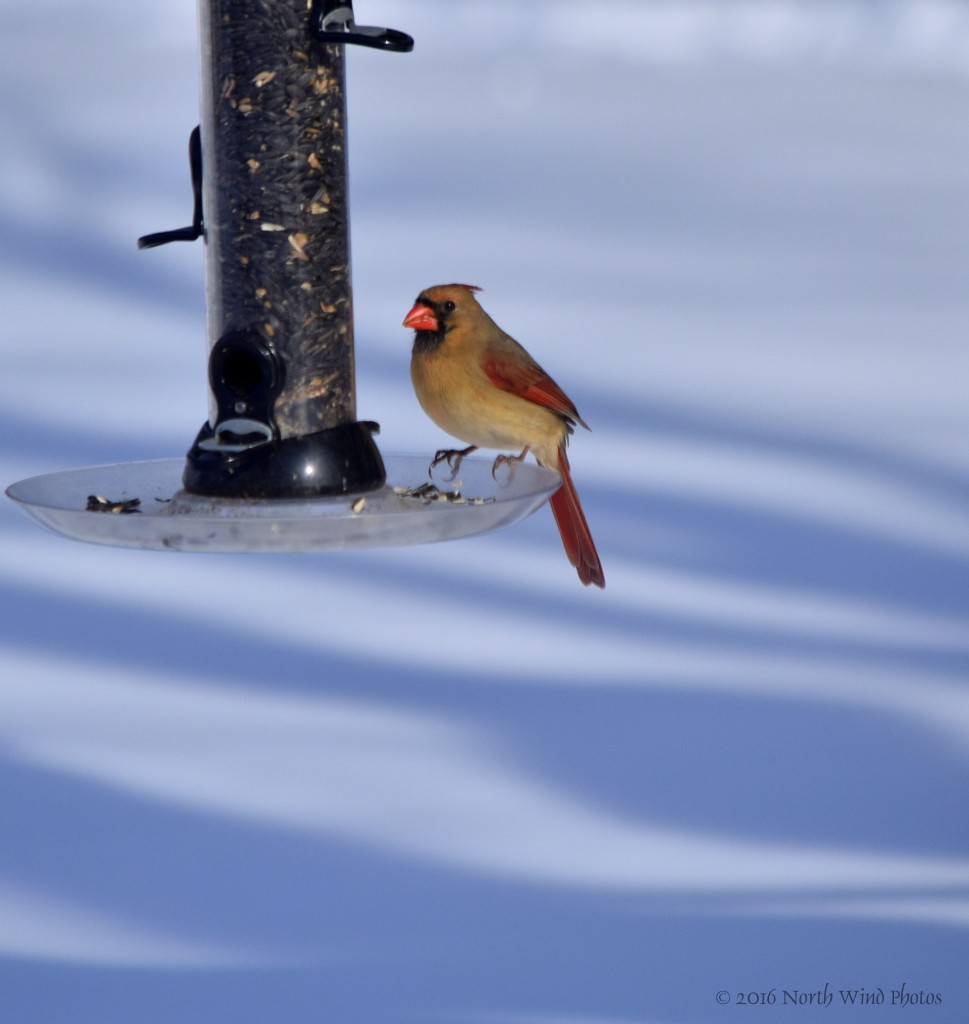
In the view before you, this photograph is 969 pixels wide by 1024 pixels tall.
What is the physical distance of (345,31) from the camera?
73.4 inches

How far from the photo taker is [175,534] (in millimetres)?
1651

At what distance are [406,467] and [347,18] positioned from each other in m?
0.61

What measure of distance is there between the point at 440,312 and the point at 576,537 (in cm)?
39

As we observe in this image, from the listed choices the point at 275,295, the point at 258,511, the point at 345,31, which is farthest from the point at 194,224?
the point at 258,511

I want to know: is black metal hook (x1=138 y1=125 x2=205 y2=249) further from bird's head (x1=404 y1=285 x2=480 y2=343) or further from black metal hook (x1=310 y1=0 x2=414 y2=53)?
bird's head (x1=404 y1=285 x2=480 y2=343)

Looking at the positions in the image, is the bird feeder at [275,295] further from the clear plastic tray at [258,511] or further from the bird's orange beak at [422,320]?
the bird's orange beak at [422,320]

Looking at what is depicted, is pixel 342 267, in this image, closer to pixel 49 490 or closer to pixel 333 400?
pixel 333 400

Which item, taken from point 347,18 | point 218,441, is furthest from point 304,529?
point 347,18

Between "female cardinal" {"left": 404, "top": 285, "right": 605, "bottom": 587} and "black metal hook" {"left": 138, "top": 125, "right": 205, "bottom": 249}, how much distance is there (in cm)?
39

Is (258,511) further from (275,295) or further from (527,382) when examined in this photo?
(527,382)

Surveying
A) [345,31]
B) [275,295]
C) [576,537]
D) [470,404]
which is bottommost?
[576,537]

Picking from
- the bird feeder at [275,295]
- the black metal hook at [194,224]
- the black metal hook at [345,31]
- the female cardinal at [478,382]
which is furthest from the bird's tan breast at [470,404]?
the black metal hook at [345,31]

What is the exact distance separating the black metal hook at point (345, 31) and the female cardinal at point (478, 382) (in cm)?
46

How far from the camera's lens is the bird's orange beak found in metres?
2.31
